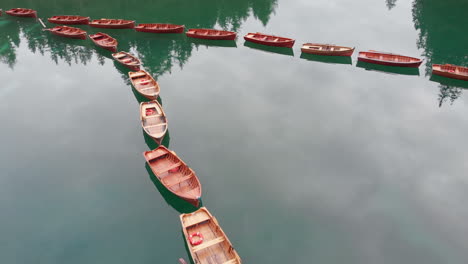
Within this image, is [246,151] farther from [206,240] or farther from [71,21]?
[71,21]

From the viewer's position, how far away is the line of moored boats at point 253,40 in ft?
179

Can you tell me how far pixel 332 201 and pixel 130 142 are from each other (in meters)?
26.5

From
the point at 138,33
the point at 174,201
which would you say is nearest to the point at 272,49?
the point at 138,33

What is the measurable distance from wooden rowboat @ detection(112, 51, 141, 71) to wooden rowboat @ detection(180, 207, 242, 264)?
35.2 metres

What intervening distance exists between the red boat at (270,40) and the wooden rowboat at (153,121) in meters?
30.2

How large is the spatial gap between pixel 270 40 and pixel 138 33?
101ft

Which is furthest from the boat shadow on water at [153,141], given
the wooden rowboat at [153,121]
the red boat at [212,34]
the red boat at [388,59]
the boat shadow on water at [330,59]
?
Result: the red boat at [388,59]

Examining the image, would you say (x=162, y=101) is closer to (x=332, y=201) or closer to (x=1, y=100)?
(x=1, y=100)

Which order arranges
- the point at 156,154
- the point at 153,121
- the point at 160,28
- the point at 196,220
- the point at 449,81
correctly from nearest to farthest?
the point at 196,220 < the point at 156,154 < the point at 153,121 < the point at 449,81 < the point at 160,28

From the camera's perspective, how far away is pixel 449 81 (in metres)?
53.0

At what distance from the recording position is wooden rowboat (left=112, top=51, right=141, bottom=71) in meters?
55.0

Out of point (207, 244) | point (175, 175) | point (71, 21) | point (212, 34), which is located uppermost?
point (71, 21)

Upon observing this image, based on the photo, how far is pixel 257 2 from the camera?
92938 millimetres

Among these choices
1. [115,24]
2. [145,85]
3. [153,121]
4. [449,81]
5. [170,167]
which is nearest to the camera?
[170,167]
